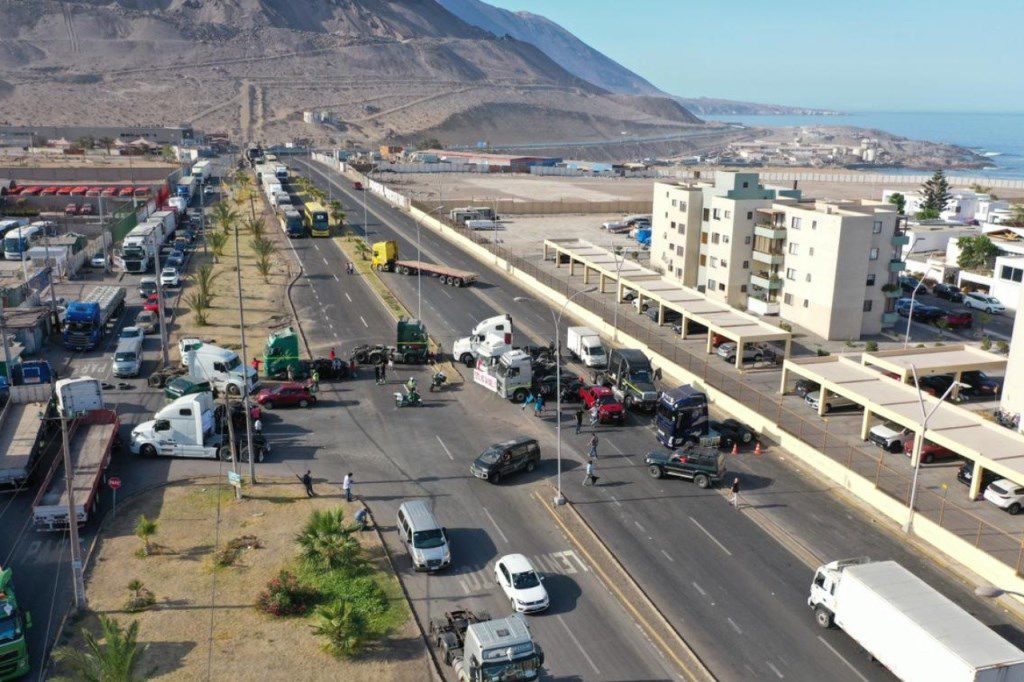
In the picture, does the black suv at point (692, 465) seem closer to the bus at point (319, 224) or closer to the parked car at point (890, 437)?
the parked car at point (890, 437)

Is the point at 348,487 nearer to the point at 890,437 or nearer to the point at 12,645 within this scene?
the point at 12,645

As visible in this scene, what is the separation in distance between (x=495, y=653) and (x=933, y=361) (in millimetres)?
37283

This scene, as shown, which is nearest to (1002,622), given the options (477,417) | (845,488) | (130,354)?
(845,488)

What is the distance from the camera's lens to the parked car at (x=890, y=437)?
40219mm

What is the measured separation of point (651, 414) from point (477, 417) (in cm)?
1011

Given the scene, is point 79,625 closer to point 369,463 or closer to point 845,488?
point 369,463

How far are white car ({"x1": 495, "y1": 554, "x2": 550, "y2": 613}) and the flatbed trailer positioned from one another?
16.6 metres

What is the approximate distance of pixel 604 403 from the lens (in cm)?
4412

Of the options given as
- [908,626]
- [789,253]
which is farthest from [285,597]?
[789,253]

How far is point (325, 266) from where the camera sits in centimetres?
8450

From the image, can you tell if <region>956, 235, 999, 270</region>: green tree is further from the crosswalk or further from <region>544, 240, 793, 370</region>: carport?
the crosswalk

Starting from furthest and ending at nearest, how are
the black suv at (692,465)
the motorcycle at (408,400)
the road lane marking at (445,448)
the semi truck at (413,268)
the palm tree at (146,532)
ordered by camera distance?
the semi truck at (413,268), the motorcycle at (408,400), the road lane marking at (445,448), the black suv at (692,465), the palm tree at (146,532)

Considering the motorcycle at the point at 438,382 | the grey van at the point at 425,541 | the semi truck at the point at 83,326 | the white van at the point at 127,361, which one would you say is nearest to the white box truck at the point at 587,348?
the motorcycle at the point at 438,382

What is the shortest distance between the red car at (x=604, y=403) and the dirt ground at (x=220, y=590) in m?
15.6
